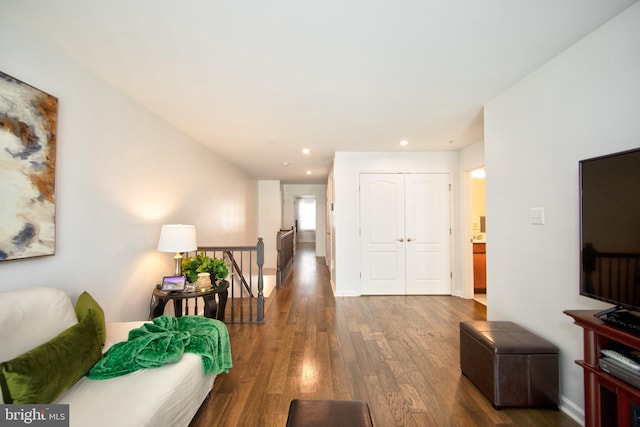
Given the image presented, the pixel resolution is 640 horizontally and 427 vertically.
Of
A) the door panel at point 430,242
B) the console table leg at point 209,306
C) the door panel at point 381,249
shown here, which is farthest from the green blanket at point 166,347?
the door panel at point 430,242

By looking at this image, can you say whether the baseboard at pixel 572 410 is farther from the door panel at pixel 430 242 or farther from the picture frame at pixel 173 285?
the picture frame at pixel 173 285

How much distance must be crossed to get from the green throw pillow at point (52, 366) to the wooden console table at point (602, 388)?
8.30 feet

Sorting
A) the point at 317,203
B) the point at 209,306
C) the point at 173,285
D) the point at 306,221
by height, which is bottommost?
the point at 209,306

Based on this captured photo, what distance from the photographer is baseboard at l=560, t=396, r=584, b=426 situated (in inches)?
65.4

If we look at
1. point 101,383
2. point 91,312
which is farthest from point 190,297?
point 101,383

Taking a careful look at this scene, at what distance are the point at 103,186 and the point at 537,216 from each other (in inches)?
137

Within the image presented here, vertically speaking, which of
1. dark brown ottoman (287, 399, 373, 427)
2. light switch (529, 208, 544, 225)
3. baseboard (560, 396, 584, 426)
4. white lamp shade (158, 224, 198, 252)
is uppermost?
light switch (529, 208, 544, 225)

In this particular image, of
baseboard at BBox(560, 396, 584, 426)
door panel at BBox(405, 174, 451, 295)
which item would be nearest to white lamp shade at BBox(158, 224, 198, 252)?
baseboard at BBox(560, 396, 584, 426)

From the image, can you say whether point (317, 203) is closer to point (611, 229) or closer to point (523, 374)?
point (523, 374)

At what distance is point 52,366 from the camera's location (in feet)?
4.00

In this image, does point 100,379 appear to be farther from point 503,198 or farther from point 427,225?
point 427,225

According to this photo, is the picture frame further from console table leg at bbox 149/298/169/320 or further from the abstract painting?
the abstract painting

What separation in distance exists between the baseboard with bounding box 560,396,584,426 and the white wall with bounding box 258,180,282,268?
6.87m

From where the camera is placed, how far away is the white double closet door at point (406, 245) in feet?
14.9
